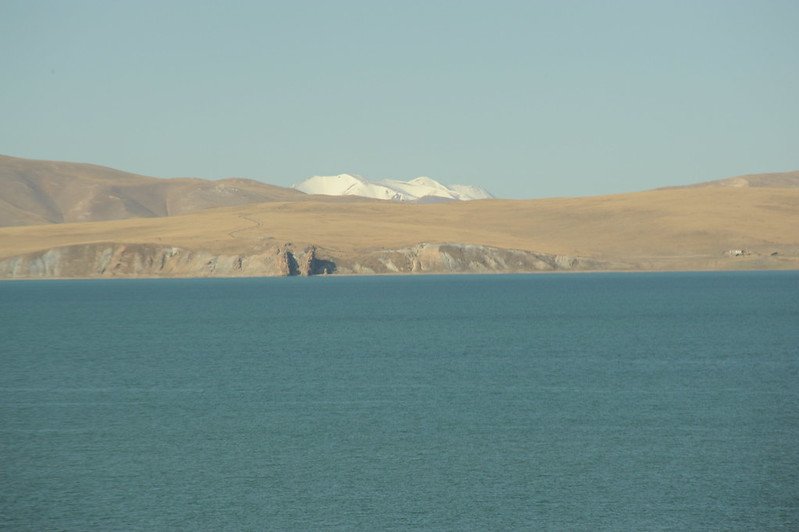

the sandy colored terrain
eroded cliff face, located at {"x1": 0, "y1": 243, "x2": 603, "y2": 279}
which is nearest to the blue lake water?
eroded cliff face, located at {"x1": 0, "y1": 243, "x2": 603, "y2": 279}

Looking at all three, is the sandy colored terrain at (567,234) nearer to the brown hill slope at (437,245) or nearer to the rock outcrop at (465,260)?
the brown hill slope at (437,245)

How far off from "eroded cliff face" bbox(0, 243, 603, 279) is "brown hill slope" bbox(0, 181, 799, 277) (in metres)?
0.14

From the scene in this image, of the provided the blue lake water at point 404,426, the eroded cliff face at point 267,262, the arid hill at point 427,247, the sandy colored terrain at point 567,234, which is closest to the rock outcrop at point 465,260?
the eroded cliff face at point 267,262

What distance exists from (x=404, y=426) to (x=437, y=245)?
130 meters

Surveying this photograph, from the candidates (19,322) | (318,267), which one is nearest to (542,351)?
(19,322)

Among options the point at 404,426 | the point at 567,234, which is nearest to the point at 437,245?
the point at 567,234

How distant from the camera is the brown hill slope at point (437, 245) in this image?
6531 inches

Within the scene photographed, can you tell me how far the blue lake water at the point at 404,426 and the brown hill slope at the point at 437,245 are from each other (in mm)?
85050

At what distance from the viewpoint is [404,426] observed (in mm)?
39594

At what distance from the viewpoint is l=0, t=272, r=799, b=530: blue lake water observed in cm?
2969

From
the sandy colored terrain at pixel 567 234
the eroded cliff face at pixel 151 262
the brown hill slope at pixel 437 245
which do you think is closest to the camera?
the eroded cliff face at pixel 151 262

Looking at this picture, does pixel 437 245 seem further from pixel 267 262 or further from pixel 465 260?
pixel 267 262

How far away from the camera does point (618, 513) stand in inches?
1147

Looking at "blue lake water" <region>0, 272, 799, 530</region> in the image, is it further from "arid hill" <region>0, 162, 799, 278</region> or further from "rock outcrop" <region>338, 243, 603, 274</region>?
"rock outcrop" <region>338, 243, 603, 274</region>
